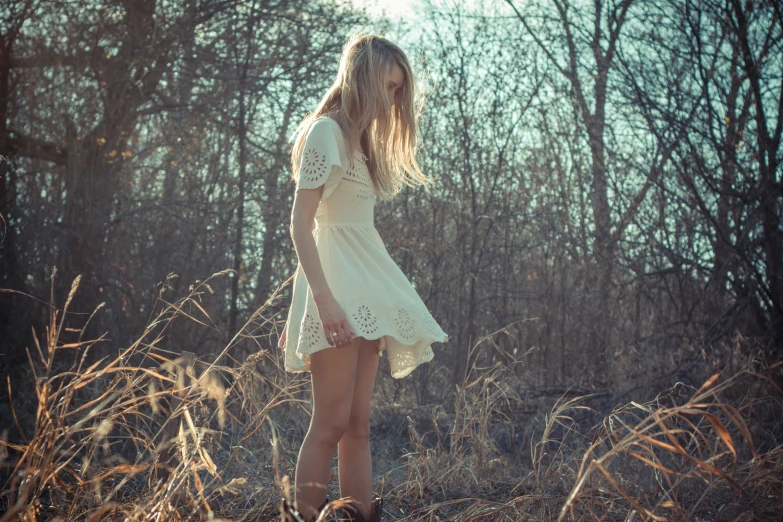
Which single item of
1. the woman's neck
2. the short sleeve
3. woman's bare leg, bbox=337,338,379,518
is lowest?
woman's bare leg, bbox=337,338,379,518

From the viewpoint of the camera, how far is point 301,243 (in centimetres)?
207

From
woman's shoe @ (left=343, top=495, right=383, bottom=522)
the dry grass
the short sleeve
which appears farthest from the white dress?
woman's shoe @ (left=343, top=495, right=383, bottom=522)

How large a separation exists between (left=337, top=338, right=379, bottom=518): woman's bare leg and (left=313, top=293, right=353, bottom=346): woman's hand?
20 cm

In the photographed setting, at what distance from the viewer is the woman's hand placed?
2.01 metres

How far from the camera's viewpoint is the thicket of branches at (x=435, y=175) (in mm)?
5328

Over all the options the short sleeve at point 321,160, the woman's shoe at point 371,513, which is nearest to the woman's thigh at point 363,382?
the woman's shoe at point 371,513

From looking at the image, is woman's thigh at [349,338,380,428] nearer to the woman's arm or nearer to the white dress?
the white dress

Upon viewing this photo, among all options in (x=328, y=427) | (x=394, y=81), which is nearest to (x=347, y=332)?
(x=328, y=427)

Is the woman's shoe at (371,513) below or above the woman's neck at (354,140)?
below

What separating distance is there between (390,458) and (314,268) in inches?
113

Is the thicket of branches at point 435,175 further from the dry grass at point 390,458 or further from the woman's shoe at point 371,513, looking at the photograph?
the woman's shoe at point 371,513

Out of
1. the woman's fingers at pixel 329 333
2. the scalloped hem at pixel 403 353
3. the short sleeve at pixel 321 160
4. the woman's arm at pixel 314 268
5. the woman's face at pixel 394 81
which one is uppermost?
the woman's face at pixel 394 81

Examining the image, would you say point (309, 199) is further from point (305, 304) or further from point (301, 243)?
point (305, 304)

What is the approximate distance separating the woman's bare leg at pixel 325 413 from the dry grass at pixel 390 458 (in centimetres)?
16
